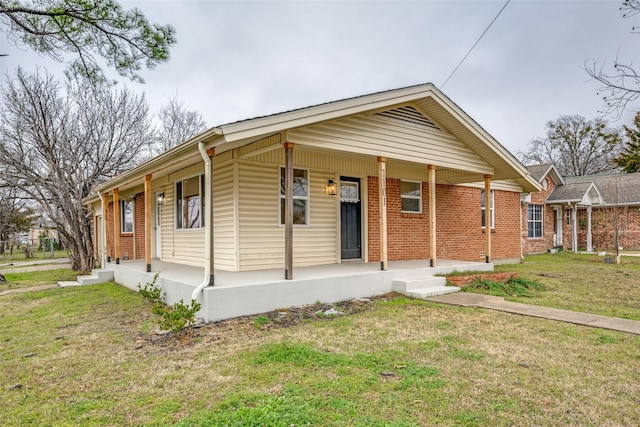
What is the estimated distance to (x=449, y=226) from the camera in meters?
12.5

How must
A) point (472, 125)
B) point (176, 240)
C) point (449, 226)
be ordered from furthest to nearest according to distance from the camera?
point (449, 226) → point (176, 240) → point (472, 125)

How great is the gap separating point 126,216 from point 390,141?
11.9m

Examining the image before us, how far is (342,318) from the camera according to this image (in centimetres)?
609

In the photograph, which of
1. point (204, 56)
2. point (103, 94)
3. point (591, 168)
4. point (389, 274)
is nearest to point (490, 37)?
point (389, 274)

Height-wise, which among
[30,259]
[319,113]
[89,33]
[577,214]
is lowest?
[30,259]

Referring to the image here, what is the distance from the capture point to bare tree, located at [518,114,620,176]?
31656 mm

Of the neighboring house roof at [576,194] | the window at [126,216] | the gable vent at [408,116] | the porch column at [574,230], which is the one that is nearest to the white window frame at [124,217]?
the window at [126,216]

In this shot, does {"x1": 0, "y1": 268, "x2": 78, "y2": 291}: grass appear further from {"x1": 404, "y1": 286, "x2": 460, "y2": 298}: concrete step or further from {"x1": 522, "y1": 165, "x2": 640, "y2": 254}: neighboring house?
{"x1": 522, "y1": 165, "x2": 640, "y2": 254}: neighboring house

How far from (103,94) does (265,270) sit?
12960 millimetres

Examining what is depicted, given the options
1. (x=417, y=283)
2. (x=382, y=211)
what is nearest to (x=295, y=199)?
(x=382, y=211)

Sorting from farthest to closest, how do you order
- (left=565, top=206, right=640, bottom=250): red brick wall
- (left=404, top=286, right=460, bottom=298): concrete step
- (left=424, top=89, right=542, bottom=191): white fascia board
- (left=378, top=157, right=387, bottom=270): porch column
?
1. (left=565, top=206, right=640, bottom=250): red brick wall
2. (left=424, top=89, right=542, bottom=191): white fascia board
3. (left=378, top=157, right=387, bottom=270): porch column
4. (left=404, top=286, right=460, bottom=298): concrete step

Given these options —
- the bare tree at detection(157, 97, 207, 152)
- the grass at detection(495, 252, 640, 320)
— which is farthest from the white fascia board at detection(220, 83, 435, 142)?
the bare tree at detection(157, 97, 207, 152)

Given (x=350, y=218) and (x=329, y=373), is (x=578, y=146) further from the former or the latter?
(x=329, y=373)

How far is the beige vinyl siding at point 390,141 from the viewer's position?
715 centimetres
